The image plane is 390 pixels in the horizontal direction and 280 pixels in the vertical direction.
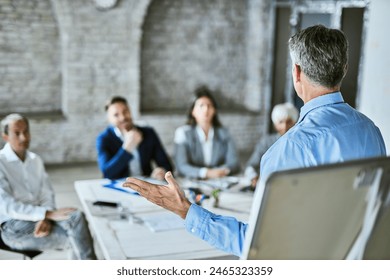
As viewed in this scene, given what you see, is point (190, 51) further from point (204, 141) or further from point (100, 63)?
point (204, 141)

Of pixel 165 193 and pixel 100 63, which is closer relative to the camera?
pixel 165 193

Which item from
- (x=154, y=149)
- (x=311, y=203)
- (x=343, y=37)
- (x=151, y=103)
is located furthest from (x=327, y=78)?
(x=151, y=103)

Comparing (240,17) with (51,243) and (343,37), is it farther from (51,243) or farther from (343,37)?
(343,37)

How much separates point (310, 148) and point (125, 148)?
2054mm

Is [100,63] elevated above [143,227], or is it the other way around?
[100,63]

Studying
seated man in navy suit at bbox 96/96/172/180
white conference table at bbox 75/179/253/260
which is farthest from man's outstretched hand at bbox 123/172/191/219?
seated man in navy suit at bbox 96/96/172/180

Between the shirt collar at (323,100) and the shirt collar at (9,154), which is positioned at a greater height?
the shirt collar at (323,100)

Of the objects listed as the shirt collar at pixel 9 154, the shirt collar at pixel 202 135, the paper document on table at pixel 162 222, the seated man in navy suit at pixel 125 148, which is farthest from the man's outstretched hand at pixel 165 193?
the shirt collar at pixel 202 135

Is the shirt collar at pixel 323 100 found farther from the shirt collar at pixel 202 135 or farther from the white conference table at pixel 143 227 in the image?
the shirt collar at pixel 202 135

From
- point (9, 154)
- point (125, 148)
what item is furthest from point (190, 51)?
point (9, 154)

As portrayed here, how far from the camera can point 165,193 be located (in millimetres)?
1462

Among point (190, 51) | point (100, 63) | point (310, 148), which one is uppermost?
point (310, 148)

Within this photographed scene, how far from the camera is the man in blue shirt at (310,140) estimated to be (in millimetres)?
1441

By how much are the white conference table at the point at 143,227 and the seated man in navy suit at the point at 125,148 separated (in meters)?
0.35
